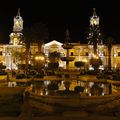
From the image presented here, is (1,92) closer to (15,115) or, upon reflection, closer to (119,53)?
(15,115)

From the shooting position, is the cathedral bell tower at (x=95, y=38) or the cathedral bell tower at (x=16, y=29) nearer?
the cathedral bell tower at (x=95, y=38)

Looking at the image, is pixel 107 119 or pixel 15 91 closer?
pixel 107 119

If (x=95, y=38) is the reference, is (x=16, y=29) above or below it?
above

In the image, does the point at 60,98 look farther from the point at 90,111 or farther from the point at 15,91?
the point at 15,91

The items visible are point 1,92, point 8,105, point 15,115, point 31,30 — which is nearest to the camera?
point 15,115

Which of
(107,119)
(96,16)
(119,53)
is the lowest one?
(107,119)

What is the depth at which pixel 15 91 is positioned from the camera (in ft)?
57.5

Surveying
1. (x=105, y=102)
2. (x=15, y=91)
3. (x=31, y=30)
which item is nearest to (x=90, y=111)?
(x=105, y=102)

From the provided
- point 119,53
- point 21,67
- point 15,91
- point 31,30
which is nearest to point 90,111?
point 15,91

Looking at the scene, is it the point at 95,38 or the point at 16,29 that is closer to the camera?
the point at 95,38

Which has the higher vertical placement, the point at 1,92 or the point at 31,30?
the point at 31,30

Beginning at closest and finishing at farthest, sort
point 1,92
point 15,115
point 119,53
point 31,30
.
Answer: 1. point 15,115
2. point 1,92
3. point 31,30
4. point 119,53

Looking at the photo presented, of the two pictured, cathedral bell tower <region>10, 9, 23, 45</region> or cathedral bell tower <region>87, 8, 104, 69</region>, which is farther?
cathedral bell tower <region>10, 9, 23, 45</region>

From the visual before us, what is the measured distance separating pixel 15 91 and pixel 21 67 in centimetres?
3668
